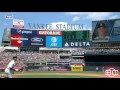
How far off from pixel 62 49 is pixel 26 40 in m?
0.96

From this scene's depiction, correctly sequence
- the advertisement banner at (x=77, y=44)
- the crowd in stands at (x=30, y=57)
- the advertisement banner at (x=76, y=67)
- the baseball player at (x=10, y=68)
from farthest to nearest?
the advertisement banner at (x=76, y=67), the advertisement banner at (x=77, y=44), the crowd in stands at (x=30, y=57), the baseball player at (x=10, y=68)

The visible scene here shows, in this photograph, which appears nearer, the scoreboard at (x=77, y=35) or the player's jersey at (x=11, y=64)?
the player's jersey at (x=11, y=64)

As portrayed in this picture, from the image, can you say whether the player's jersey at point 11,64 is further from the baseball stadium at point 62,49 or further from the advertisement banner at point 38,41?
the advertisement banner at point 38,41

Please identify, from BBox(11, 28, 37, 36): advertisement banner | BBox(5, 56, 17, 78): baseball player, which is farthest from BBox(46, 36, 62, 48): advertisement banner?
BBox(5, 56, 17, 78): baseball player

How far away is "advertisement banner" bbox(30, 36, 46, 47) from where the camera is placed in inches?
435

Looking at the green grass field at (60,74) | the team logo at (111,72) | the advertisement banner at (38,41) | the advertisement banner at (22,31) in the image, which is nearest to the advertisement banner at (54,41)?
the advertisement banner at (38,41)

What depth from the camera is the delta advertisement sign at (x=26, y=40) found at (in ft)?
36.3

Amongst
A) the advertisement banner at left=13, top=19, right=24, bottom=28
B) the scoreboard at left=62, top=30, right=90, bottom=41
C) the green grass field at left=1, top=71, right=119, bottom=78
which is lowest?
the green grass field at left=1, top=71, right=119, bottom=78

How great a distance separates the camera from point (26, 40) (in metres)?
11.1

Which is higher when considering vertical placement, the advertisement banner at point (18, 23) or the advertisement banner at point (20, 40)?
the advertisement banner at point (18, 23)

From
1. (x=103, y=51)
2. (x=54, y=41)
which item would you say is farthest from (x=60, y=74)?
(x=103, y=51)

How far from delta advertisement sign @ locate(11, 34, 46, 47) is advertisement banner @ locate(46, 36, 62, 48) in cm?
11

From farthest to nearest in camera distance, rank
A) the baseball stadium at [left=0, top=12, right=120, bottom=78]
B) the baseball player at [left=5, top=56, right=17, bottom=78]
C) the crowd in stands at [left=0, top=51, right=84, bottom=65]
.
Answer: the baseball stadium at [left=0, top=12, right=120, bottom=78] → the crowd in stands at [left=0, top=51, right=84, bottom=65] → the baseball player at [left=5, top=56, right=17, bottom=78]

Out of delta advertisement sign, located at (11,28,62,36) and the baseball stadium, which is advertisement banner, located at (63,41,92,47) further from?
delta advertisement sign, located at (11,28,62,36)
